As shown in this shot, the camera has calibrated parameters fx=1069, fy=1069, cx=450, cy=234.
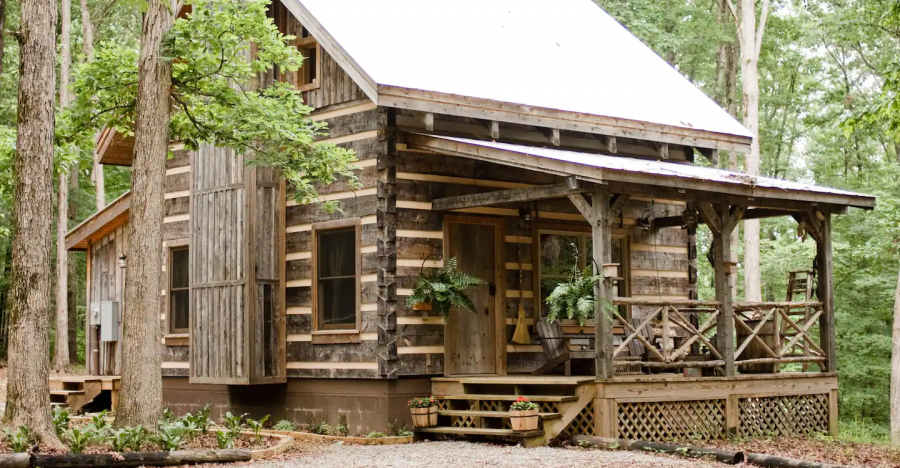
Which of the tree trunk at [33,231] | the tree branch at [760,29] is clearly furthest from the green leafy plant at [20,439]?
the tree branch at [760,29]

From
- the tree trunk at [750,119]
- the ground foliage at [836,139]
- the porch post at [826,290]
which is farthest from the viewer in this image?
the ground foliage at [836,139]

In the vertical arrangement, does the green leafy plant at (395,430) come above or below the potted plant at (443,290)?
below

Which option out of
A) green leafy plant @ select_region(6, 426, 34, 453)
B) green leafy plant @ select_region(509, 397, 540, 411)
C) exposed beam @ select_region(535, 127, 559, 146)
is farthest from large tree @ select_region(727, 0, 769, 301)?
green leafy plant @ select_region(6, 426, 34, 453)

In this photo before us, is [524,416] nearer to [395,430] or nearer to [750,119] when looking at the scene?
[395,430]

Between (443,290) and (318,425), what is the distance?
277 cm

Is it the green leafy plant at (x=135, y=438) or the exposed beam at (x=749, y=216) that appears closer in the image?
the green leafy plant at (x=135, y=438)

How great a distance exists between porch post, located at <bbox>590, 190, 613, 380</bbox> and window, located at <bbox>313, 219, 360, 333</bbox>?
11.4 feet

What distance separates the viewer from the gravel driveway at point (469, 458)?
1141 centimetres

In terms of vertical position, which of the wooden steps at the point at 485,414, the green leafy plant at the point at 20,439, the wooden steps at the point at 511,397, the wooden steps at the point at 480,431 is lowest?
the wooden steps at the point at 480,431

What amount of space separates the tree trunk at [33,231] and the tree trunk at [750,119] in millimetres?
17533

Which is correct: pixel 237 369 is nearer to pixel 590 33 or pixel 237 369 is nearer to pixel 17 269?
pixel 17 269

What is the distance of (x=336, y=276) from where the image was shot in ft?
50.2

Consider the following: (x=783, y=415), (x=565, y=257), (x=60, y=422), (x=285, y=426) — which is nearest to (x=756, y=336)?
(x=783, y=415)

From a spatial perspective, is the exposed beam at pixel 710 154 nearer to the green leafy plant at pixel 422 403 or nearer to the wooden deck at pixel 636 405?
the wooden deck at pixel 636 405
